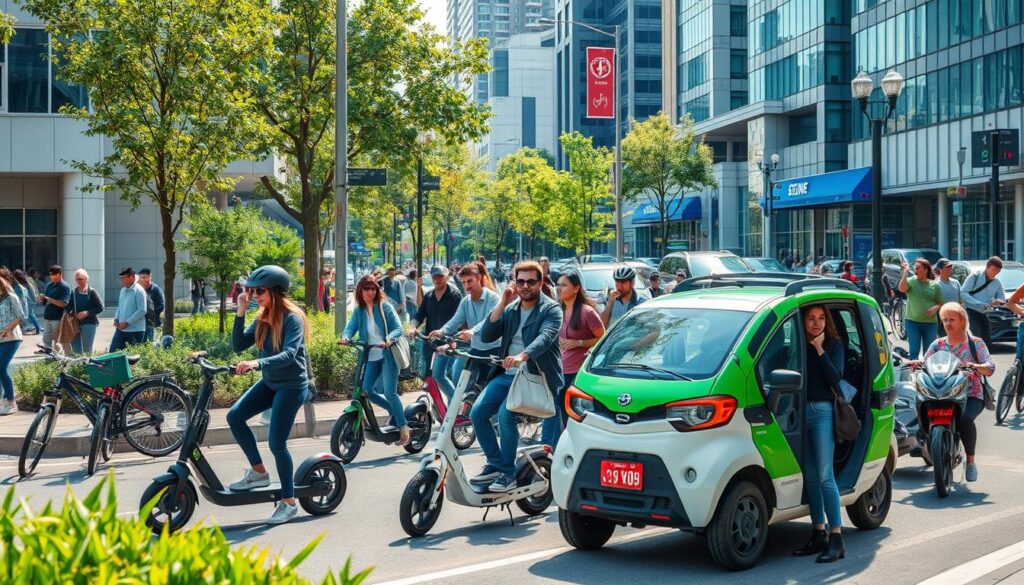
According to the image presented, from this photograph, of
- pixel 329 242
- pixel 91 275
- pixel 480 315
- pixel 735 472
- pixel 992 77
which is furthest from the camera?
pixel 329 242

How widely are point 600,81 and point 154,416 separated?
35.4m

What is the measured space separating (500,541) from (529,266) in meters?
1.94

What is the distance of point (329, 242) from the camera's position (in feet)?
259

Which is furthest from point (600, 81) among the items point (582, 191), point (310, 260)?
point (310, 260)

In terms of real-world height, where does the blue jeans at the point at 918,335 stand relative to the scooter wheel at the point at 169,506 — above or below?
above

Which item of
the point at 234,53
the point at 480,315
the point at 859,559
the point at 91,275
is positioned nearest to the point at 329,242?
the point at 91,275

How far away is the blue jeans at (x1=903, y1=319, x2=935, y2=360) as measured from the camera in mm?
15109

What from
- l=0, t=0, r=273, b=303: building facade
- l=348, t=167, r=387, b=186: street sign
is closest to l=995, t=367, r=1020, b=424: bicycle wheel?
l=348, t=167, r=387, b=186: street sign

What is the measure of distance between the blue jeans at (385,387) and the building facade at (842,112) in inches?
1476

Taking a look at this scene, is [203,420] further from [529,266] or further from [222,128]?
[222,128]

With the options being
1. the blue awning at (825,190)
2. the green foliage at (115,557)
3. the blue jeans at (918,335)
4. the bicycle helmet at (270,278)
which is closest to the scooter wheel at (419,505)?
the bicycle helmet at (270,278)

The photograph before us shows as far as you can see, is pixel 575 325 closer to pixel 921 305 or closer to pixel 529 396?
pixel 529 396

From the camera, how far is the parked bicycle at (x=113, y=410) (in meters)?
10.2

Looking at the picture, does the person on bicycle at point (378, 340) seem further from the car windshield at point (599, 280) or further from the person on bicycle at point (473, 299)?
the car windshield at point (599, 280)
